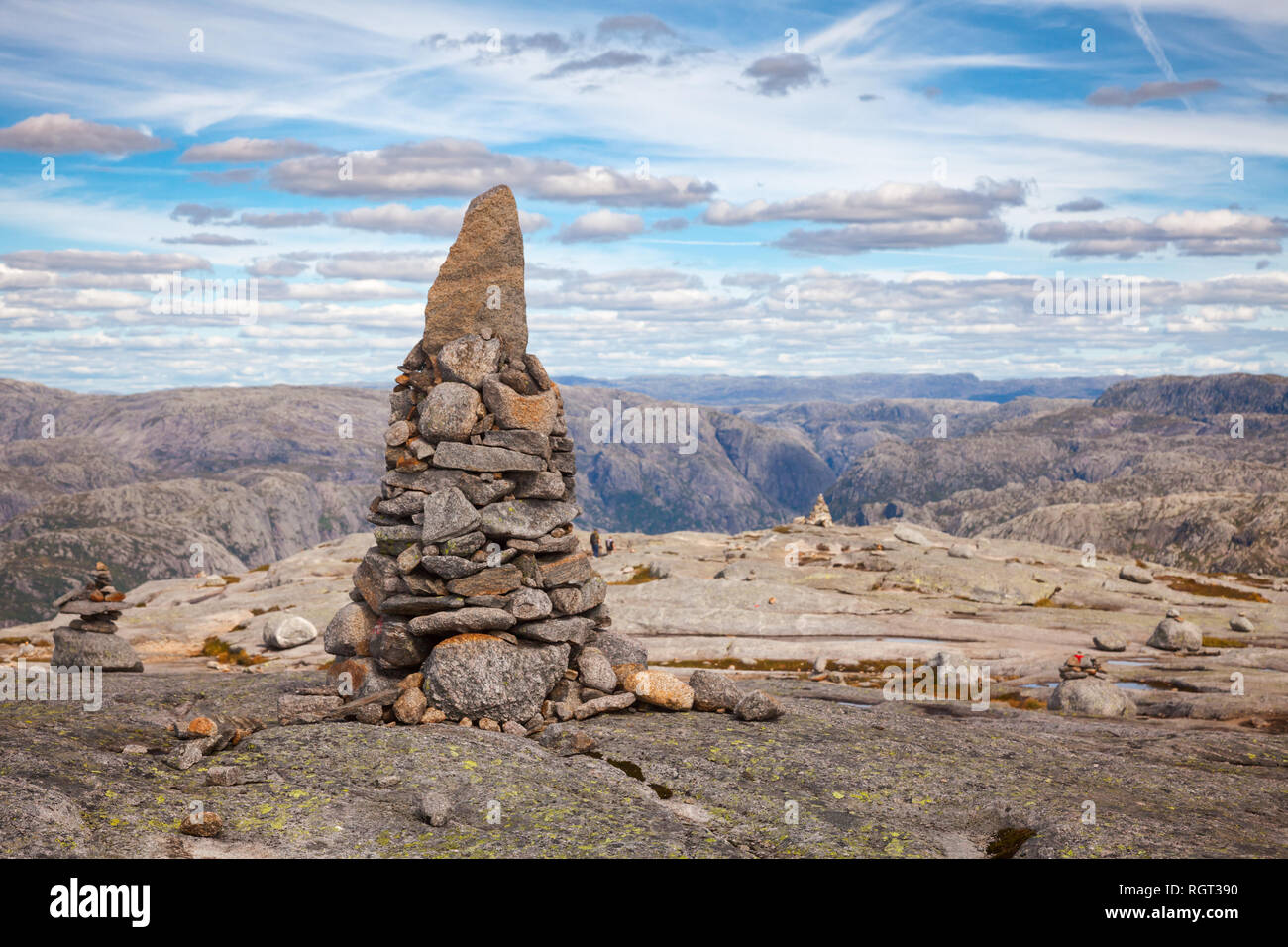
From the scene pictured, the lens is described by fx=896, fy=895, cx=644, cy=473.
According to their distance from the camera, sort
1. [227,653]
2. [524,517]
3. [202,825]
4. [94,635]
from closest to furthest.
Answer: [202,825], [524,517], [94,635], [227,653]

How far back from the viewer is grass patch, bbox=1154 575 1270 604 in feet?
339

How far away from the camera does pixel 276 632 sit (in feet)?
213

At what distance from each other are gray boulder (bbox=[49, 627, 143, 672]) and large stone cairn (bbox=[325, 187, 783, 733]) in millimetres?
14371

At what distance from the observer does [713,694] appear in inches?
1203

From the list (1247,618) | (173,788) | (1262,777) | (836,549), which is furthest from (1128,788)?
(836,549)

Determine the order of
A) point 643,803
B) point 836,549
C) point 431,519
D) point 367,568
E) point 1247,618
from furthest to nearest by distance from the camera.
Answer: point 836,549
point 1247,618
point 367,568
point 431,519
point 643,803

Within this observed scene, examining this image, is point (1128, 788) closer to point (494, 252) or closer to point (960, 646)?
point (494, 252)

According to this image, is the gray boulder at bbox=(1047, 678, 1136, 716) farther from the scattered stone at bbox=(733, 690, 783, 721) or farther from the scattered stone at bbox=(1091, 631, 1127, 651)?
the scattered stone at bbox=(1091, 631, 1127, 651)

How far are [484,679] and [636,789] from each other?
23.6ft

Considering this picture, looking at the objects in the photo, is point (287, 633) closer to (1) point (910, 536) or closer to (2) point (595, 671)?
(2) point (595, 671)

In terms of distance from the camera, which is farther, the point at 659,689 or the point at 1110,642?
the point at 1110,642

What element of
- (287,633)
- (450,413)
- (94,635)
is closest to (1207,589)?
(287,633)

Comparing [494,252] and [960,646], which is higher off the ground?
[494,252]
